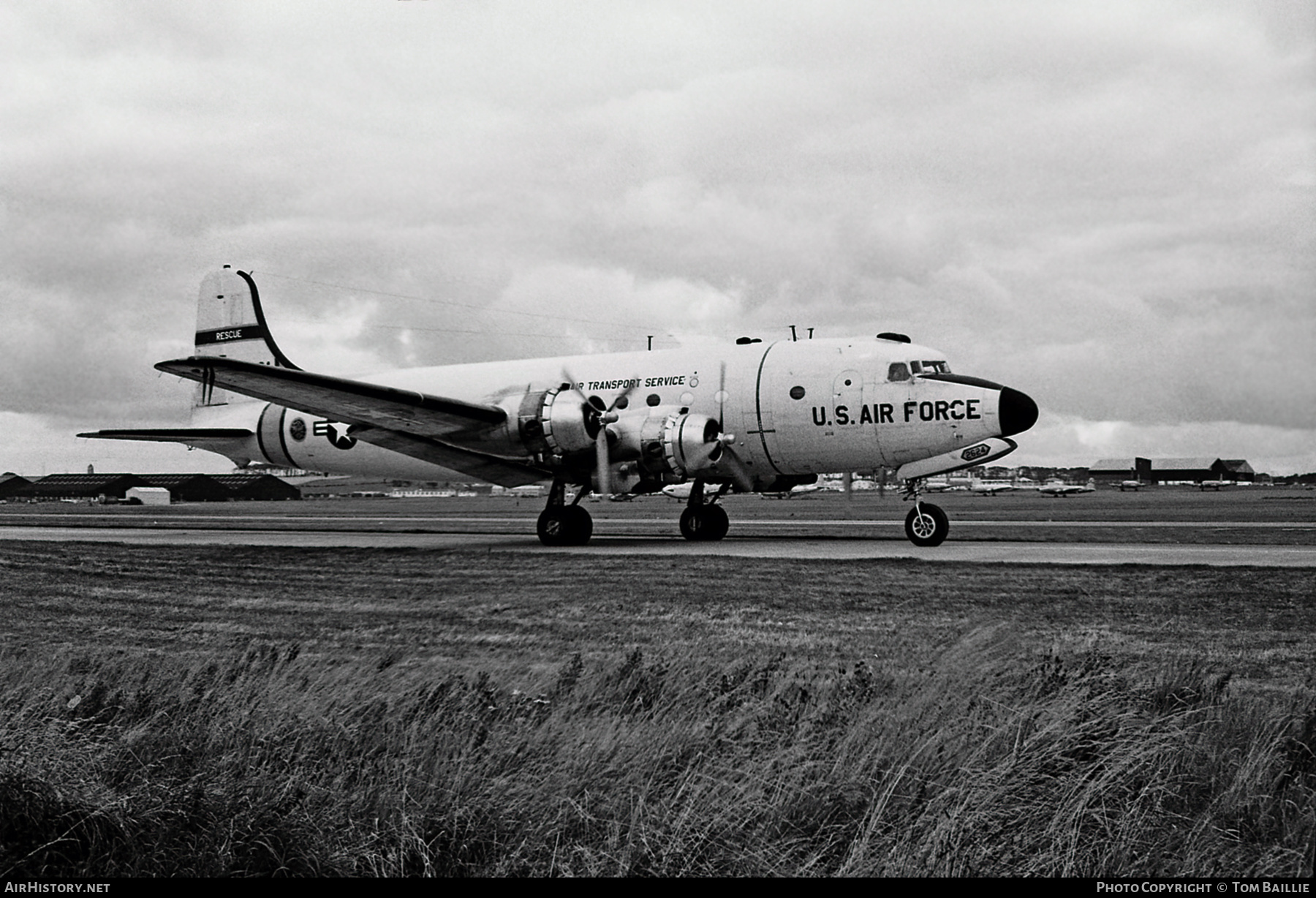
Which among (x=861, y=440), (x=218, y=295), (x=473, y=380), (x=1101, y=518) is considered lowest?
(x=1101, y=518)

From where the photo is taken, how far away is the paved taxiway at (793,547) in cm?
1872

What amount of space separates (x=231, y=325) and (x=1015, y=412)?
2395 cm

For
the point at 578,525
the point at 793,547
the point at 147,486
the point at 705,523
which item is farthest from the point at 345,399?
the point at 147,486

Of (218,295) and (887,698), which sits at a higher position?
(218,295)

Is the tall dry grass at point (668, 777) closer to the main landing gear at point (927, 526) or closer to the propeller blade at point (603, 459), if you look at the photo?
the main landing gear at point (927, 526)

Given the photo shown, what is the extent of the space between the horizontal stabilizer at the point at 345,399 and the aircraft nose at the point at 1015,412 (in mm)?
11161

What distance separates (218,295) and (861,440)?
21.4m

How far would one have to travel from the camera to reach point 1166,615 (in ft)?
37.6

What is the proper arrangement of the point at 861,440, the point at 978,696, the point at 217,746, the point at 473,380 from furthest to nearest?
the point at 473,380 → the point at 861,440 → the point at 978,696 → the point at 217,746

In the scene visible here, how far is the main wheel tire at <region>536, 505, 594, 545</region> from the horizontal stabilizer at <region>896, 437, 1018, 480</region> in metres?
7.81

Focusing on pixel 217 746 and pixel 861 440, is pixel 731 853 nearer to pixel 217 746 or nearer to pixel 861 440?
pixel 217 746

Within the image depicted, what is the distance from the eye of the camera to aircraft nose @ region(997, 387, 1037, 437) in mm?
22359

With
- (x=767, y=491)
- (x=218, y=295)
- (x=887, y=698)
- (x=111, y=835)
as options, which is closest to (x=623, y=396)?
(x=767, y=491)

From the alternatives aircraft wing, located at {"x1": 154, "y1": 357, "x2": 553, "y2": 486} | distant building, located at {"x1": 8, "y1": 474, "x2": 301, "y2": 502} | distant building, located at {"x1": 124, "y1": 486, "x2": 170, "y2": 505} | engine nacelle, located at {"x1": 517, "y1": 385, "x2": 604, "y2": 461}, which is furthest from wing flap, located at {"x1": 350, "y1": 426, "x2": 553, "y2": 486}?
distant building, located at {"x1": 8, "y1": 474, "x2": 301, "y2": 502}
